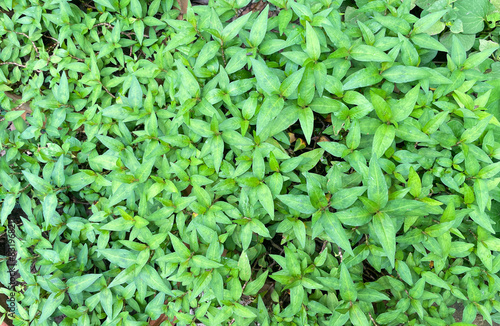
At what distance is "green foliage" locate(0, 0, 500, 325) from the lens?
59.3 inches

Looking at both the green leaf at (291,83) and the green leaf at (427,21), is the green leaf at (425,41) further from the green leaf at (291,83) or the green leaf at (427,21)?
the green leaf at (291,83)

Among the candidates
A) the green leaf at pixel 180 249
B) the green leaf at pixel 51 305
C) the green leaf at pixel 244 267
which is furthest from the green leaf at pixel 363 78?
the green leaf at pixel 51 305

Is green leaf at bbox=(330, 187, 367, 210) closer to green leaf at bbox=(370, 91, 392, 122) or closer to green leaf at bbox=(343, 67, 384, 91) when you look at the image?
green leaf at bbox=(370, 91, 392, 122)

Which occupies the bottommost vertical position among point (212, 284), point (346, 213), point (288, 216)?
point (212, 284)

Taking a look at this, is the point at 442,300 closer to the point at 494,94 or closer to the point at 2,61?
the point at 494,94

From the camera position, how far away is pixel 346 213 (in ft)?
4.56

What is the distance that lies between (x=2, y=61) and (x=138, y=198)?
1.65 metres

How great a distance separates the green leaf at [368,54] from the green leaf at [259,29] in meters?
0.48

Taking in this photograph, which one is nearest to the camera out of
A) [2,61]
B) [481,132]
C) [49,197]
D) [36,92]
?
[481,132]

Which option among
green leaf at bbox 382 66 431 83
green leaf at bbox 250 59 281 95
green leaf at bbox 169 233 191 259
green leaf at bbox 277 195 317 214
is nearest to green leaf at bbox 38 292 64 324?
green leaf at bbox 169 233 191 259

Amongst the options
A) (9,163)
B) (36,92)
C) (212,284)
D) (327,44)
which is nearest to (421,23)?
(327,44)

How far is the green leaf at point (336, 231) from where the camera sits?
1.35 metres

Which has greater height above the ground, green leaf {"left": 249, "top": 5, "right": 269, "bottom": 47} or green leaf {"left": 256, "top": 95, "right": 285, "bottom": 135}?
green leaf {"left": 249, "top": 5, "right": 269, "bottom": 47}

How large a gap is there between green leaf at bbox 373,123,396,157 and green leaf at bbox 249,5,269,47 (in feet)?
2.61
